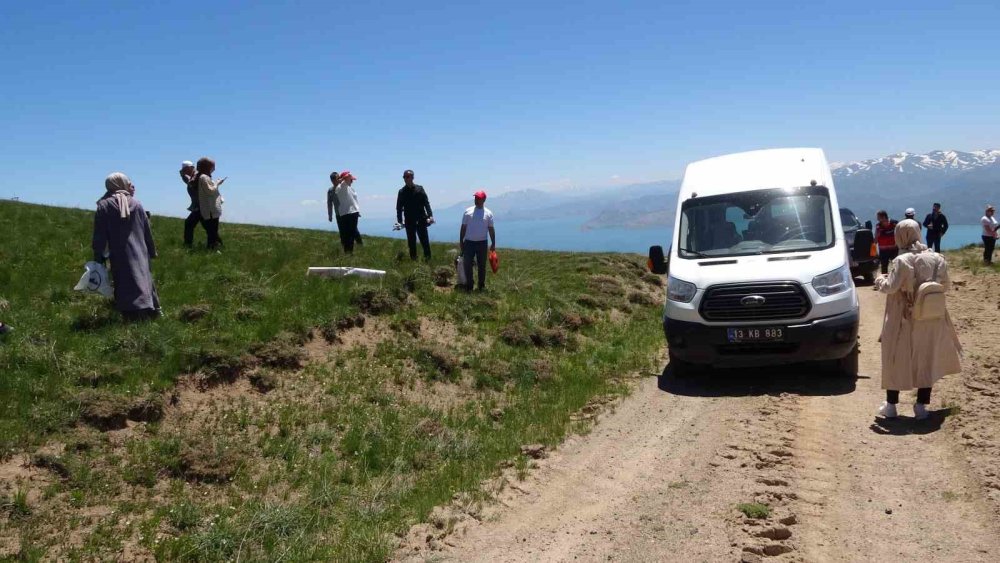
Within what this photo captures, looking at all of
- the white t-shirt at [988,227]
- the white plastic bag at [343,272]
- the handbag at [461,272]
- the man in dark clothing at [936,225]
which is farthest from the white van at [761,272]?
the man in dark clothing at [936,225]

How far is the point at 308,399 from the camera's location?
796 cm

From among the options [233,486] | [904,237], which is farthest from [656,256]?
[233,486]

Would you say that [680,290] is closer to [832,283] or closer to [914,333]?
[832,283]

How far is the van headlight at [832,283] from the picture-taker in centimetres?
843

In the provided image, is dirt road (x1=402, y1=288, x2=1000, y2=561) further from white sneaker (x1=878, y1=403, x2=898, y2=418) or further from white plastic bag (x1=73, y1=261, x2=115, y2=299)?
white plastic bag (x1=73, y1=261, x2=115, y2=299)

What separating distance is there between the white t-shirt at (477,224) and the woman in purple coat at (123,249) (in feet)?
18.1

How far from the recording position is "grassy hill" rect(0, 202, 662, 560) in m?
5.26

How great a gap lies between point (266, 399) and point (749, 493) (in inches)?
200

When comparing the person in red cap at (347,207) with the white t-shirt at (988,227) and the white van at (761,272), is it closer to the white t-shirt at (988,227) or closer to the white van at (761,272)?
the white van at (761,272)

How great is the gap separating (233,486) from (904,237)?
21.7 feet

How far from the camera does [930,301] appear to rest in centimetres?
659

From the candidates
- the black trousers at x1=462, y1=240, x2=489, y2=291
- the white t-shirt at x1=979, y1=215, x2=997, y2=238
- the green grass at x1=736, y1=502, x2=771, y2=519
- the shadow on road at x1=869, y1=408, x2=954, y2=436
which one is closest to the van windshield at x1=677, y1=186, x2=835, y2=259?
the shadow on road at x1=869, y1=408, x2=954, y2=436

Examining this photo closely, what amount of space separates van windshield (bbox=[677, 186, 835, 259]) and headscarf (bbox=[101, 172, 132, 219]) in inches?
285

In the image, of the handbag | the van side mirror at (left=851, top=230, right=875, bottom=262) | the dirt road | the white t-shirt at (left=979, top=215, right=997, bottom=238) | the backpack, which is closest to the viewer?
the dirt road
